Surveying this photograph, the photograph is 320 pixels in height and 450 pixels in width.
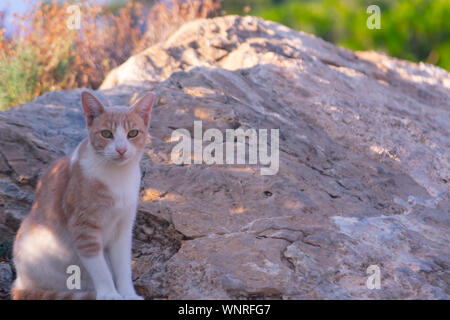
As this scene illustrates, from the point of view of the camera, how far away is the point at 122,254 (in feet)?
10.2

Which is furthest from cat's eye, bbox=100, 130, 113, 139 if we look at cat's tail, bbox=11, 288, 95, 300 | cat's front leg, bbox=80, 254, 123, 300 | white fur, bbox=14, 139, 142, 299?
cat's tail, bbox=11, 288, 95, 300

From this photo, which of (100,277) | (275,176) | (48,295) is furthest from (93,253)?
(275,176)

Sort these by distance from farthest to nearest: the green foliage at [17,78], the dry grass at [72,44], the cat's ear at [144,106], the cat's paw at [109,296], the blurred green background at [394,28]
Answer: the blurred green background at [394,28] < the dry grass at [72,44] < the green foliage at [17,78] < the cat's ear at [144,106] < the cat's paw at [109,296]

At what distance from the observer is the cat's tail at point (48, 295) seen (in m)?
2.89

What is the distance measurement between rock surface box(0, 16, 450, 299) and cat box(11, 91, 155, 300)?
31cm

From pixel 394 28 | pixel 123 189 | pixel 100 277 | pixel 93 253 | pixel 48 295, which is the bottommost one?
pixel 48 295

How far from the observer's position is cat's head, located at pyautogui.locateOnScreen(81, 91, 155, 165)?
303 centimetres

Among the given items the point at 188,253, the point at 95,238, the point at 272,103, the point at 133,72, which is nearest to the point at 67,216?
the point at 95,238

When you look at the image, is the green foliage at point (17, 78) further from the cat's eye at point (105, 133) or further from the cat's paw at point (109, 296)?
the cat's paw at point (109, 296)

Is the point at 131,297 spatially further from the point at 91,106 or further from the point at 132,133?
the point at 91,106

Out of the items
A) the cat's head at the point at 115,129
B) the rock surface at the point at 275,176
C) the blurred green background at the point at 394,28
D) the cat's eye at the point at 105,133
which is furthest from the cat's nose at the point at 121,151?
the blurred green background at the point at 394,28

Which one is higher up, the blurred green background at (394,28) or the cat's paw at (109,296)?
the blurred green background at (394,28)

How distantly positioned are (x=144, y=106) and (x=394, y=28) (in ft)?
31.6

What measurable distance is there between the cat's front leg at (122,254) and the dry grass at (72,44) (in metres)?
3.85
